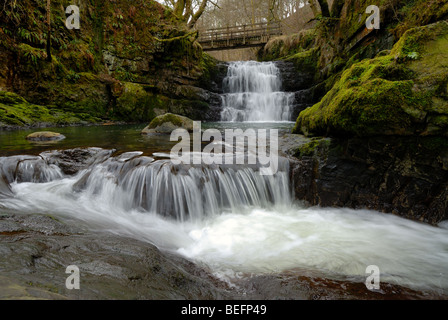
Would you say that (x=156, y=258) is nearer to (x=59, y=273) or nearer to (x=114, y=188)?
(x=59, y=273)

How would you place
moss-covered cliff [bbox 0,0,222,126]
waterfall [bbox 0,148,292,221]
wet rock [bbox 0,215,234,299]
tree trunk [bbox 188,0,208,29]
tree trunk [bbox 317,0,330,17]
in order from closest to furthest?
wet rock [bbox 0,215,234,299]
waterfall [bbox 0,148,292,221]
tree trunk [bbox 317,0,330,17]
moss-covered cliff [bbox 0,0,222,126]
tree trunk [bbox 188,0,208,29]

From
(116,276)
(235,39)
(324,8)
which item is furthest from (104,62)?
(116,276)

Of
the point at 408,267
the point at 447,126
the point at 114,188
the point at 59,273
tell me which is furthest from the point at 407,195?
the point at 114,188

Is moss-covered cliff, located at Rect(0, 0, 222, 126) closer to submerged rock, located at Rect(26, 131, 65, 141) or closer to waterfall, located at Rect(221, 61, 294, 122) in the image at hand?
waterfall, located at Rect(221, 61, 294, 122)

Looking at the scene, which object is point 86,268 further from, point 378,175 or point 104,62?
point 104,62

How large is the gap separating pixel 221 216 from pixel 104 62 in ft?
44.3

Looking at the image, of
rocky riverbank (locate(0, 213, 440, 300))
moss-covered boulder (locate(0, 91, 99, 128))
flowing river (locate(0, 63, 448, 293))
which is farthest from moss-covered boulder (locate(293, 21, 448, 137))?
moss-covered boulder (locate(0, 91, 99, 128))

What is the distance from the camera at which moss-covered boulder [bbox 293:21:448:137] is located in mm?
3189

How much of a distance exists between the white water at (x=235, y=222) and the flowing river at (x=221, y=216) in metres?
0.01

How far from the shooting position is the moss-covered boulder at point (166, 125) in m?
8.27

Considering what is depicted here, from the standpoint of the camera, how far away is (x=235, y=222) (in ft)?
11.9

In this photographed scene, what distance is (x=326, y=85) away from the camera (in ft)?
37.2

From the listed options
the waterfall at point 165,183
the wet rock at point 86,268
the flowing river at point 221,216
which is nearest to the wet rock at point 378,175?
Answer: the flowing river at point 221,216

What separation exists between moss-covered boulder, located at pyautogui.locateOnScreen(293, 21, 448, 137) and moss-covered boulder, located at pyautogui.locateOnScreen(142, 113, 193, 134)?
18.5ft
